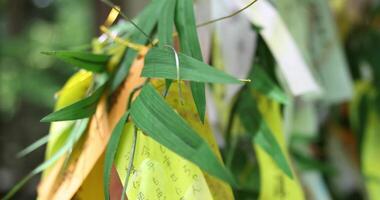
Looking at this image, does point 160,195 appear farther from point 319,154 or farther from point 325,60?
point 319,154

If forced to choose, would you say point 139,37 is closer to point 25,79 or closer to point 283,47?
point 283,47

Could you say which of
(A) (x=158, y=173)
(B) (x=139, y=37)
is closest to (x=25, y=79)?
(B) (x=139, y=37)

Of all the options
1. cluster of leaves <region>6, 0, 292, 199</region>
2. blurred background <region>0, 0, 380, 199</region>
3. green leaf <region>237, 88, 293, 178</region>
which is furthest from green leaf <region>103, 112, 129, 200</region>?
blurred background <region>0, 0, 380, 199</region>

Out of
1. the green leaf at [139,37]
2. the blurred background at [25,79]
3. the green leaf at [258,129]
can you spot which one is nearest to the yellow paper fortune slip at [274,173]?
the green leaf at [258,129]

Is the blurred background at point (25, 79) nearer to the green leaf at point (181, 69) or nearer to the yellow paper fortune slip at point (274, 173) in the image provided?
the yellow paper fortune slip at point (274, 173)

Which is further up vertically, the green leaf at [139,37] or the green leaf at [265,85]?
the green leaf at [139,37]

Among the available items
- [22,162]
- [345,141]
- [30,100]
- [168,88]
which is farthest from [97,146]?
[30,100]
